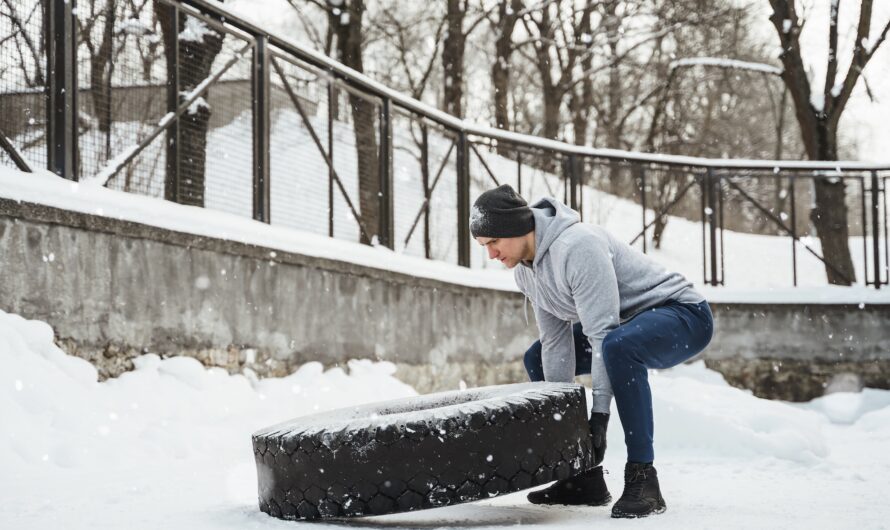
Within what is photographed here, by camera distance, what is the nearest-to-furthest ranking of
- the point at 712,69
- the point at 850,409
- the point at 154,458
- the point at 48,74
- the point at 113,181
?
the point at 154,458
the point at 48,74
the point at 113,181
the point at 850,409
the point at 712,69

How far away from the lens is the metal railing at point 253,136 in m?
4.93

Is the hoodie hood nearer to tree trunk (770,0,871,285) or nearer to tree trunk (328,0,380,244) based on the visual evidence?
tree trunk (328,0,380,244)

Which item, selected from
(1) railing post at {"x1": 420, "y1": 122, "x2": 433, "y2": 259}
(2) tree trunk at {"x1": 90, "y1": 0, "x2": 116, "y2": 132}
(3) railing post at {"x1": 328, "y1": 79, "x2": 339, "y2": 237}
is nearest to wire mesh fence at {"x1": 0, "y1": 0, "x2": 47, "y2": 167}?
(2) tree trunk at {"x1": 90, "y1": 0, "x2": 116, "y2": 132}

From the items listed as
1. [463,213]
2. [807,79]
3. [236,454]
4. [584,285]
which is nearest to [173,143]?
[236,454]

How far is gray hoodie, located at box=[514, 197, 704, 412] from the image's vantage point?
3.39 metres

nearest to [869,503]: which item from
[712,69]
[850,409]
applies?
[850,409]

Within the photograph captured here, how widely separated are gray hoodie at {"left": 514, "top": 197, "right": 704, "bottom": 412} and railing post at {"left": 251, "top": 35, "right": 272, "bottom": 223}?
9.63 ft

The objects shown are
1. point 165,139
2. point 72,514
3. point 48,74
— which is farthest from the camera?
point 165,139

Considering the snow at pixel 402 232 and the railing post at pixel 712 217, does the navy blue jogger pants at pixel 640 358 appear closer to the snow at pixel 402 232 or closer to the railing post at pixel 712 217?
the snow at pixel 402 232

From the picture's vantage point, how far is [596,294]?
3387 millimetres

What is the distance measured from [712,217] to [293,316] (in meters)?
5.72

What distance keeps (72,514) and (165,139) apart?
3.02m

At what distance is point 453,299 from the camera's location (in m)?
8.24

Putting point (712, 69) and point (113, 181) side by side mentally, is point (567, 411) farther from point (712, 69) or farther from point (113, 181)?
point (712, 69)
